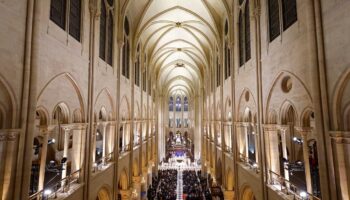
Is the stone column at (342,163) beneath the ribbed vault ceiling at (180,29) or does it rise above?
beneath

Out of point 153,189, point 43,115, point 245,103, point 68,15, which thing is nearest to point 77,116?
point 43,115

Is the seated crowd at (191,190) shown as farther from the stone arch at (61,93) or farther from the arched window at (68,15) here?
the arched window at (68,15)

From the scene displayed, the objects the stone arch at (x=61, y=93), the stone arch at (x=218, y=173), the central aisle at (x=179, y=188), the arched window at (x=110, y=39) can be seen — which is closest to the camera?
the stone arch at (x=61, y=93)

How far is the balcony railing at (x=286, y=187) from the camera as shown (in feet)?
23.6

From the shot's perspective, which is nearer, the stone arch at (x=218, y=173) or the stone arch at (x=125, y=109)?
the stone arch at (x=125, y=109)

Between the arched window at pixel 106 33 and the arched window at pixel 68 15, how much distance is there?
2.79 metres

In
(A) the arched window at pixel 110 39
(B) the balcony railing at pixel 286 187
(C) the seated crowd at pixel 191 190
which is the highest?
(A) the arched window at pixel 110 39

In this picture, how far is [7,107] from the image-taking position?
5.77 meters

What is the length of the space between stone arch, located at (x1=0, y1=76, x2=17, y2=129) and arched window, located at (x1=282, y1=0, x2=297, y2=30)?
31.2ft

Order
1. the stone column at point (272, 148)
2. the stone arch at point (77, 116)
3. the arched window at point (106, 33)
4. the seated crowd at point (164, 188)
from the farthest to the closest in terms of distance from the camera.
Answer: the seated crowd at point (164, 188) < the arched window at point (106, 33) < the stone arch at point (77, 116) < the stone column at point (272, 148)

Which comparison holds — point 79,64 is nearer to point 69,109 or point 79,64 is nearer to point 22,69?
point 69,109

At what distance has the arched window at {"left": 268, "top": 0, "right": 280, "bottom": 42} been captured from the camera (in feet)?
29.9

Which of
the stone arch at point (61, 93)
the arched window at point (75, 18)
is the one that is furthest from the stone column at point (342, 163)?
the arched window at point (75, 18)

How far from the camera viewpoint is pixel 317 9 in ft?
20.2
